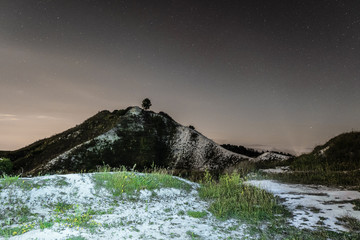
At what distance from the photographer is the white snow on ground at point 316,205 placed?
9.59 m

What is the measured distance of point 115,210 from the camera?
412 inches

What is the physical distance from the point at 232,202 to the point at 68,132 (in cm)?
4987

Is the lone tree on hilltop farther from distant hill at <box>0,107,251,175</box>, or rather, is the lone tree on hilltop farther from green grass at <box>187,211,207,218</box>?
green grass at <box>187,211,207,218</box>

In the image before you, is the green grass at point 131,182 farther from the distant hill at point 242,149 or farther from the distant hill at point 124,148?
the distant hill at point 242,149

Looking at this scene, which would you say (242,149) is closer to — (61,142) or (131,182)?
(61,142)

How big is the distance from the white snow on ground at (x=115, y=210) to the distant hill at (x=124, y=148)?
89.6 ft

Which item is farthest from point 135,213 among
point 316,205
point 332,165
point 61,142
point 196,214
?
point 61,142

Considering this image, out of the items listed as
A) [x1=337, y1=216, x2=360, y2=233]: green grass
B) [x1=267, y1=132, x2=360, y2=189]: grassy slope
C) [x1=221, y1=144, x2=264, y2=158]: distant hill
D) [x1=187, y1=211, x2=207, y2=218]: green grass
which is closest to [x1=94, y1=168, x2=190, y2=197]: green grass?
[x1=187, y1=211, x2=207, y2=218]: green grass

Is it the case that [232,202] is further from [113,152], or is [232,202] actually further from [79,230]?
[113,152]

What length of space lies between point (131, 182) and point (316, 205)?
9.27 m

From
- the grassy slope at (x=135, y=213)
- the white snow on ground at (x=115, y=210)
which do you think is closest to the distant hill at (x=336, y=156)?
the grassy slope at (x=135, y=213)

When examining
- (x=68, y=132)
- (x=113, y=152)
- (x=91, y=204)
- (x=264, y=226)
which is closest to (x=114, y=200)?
(x=91, y=204)

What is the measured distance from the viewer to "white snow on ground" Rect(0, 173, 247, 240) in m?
7.91

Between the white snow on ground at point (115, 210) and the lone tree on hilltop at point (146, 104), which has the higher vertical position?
the lone tree on hilltop at point (146, 104)
